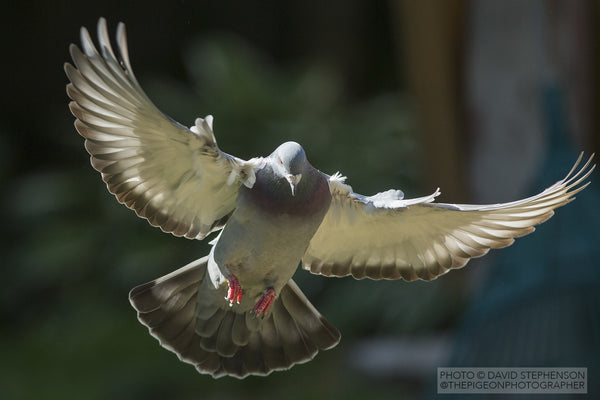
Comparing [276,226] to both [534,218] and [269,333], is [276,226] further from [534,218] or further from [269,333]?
[534,218]

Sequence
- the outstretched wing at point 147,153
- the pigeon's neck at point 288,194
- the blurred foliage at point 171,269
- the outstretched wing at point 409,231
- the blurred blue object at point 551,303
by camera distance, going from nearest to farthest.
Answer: the outstretched wing at point 147,153 < the pigeon's neck at point 288,194 < the outstretched wing at point 409,231 < the blurred blue object at point 551,303 < the blurred foliage at point 171,269

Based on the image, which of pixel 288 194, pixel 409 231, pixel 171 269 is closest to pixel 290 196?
pixel 288 194

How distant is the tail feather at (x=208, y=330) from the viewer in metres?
2.49

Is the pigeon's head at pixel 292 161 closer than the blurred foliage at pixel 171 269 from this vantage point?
Yes

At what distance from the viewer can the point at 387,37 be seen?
308 inches

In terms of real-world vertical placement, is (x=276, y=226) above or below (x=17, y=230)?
below

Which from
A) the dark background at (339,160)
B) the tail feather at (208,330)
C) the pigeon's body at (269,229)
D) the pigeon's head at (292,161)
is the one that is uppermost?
the dark background at (339,160)

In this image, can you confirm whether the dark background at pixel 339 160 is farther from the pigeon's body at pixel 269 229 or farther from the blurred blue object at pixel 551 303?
the pigeon's body at pixel 269 229


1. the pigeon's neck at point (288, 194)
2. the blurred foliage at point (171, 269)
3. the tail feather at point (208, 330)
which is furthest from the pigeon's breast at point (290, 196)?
the blurred foliage at point (171, 269)

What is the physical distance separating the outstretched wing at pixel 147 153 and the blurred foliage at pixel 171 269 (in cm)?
337

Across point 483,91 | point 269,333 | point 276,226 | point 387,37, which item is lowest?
point 269,333

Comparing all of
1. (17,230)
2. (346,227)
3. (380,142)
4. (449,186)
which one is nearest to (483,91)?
(449,186)

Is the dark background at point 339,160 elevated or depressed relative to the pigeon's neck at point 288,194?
elevated

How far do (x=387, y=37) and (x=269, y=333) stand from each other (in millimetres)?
5680
